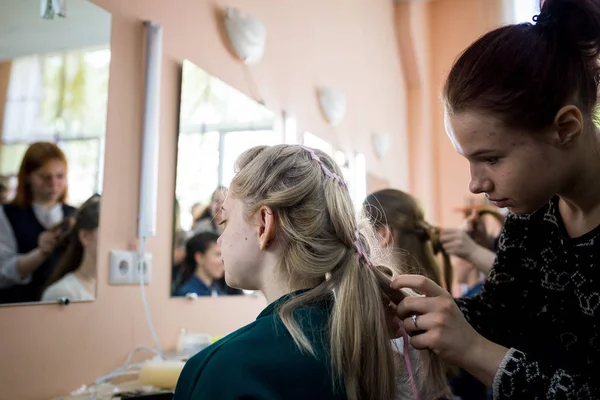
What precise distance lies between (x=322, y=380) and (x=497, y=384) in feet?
0.84

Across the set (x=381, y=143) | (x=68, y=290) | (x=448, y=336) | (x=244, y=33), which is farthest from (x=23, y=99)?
(x=381, y=143)

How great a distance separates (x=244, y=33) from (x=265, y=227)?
45.4 inches

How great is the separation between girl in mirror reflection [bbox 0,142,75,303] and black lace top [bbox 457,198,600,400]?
882mm

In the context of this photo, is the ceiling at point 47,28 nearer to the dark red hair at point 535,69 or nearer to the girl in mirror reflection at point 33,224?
the girl in mirror reflection at point 33,224

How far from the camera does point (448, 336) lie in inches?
33.0

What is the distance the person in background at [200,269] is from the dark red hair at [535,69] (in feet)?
3.31

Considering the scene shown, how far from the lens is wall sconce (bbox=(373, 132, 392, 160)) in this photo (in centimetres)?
340

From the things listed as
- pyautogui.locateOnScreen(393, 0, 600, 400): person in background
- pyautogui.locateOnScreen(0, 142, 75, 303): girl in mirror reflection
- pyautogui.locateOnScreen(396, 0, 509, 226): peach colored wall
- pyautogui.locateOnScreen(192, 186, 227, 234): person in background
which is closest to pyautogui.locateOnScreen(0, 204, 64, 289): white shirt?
pyautogui.locateOnScreen(0, 142, 75, 303): girl in mirror reflection

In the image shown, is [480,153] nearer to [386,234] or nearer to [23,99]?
[386,234]

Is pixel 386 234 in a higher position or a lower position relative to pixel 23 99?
lower

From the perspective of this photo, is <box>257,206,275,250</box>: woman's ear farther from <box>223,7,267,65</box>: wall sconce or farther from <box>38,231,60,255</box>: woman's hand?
<box>223,7,267,65</box>: wall sconce

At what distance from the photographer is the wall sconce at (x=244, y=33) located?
191cm

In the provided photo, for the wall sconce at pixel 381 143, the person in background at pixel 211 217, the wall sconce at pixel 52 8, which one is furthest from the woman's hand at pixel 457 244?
the wall sconce at pixel 381 143

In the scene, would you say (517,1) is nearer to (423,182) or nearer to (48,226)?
(423,182)
